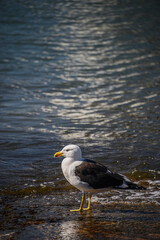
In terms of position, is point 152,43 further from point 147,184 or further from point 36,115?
point 147,184

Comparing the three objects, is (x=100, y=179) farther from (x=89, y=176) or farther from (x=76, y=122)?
(x=76, y=122)

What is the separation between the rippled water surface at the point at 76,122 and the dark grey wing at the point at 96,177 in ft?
1.51

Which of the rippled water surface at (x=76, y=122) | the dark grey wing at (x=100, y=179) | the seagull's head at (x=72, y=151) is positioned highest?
Answer: the seagull's head at (x=72, y=151)

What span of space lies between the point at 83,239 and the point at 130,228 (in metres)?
0.74

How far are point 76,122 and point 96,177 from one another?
5.76m

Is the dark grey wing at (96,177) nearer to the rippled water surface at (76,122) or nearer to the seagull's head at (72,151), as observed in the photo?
the seagull's head at (72,151)

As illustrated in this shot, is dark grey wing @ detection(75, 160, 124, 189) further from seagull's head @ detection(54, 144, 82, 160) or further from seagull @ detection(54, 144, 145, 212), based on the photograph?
seagull's head @ detection(54, 144, 82, 160)

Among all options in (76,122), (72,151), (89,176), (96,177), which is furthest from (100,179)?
(76,122)

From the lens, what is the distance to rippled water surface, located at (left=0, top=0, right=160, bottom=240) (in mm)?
6262

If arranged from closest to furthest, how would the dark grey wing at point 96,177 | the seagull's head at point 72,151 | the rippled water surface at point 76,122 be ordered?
the rippled water surface at point 76,122 < the dark grey wing at point 96,177 < the seagull's head at point 72,151

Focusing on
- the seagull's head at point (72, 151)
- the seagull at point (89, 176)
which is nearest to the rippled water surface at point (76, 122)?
the seagull at point (89, 176)

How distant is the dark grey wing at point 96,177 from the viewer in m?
6.48

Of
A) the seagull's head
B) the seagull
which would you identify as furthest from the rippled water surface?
the seagull's head

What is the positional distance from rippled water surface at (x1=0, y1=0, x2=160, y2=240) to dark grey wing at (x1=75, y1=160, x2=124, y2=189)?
0.46 m
